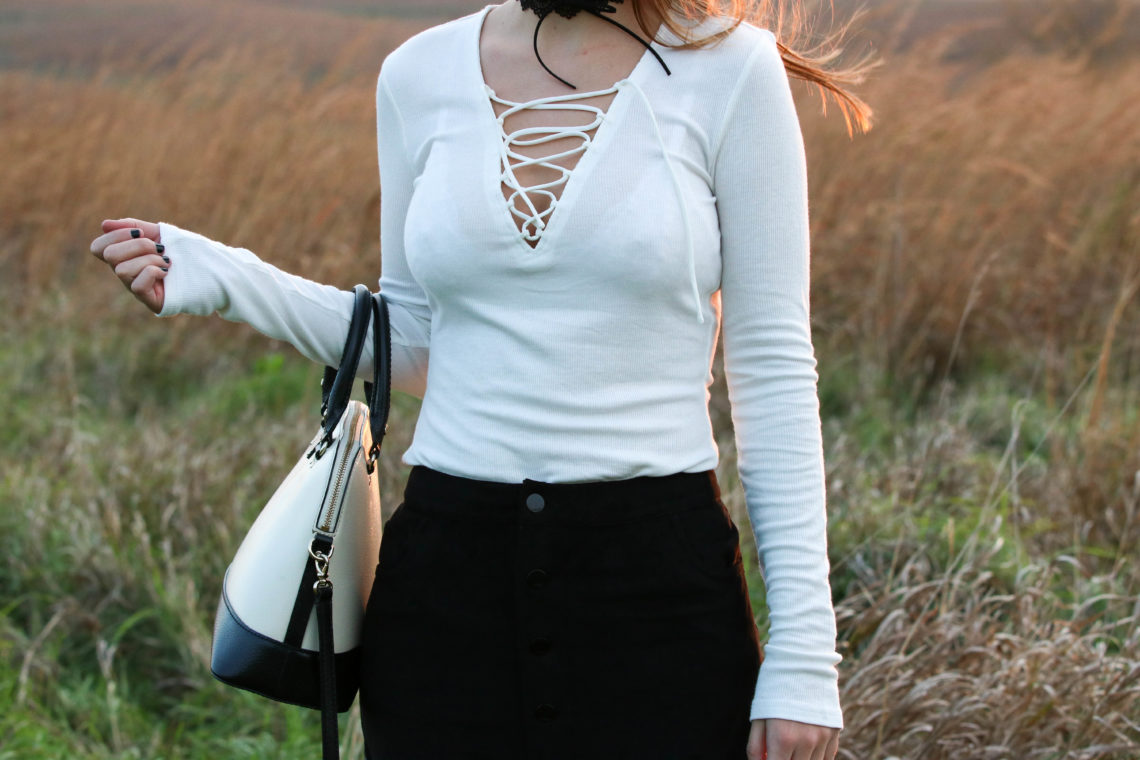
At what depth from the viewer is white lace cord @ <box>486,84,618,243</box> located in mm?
1164

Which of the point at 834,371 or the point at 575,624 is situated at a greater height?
the point at 575,624

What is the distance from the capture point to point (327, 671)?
120cm

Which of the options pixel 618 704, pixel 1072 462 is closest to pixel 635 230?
pixel 618 704

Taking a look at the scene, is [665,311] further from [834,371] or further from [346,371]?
[834,371]

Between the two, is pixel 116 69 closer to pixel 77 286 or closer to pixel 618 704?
pixel 77 286

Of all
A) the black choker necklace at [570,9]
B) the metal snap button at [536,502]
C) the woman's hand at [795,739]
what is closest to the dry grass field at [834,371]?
the black choker necklace at [570,9]

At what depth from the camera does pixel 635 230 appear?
113 centimetres

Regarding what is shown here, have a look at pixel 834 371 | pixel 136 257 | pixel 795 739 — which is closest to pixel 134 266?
pixel 136 257

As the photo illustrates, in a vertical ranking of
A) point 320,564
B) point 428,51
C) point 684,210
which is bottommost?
point 320,564

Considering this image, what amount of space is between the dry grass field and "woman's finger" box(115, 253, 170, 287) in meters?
1.07

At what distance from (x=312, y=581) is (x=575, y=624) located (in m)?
0.31

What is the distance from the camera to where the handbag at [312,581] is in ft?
3.97

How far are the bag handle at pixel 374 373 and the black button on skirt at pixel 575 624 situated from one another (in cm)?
14

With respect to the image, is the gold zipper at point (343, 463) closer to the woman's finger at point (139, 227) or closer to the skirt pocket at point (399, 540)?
the skirt pocket at point (399, 540)
